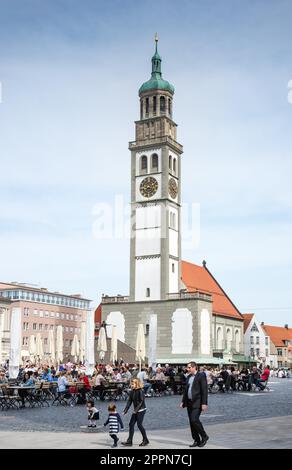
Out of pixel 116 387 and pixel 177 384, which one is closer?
pixel 116 387

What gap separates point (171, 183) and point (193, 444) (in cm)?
5598

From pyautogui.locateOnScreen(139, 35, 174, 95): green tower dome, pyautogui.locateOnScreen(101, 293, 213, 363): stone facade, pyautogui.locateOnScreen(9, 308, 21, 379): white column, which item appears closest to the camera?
pyautogui.locateOnScreen(9, 308, 21, 379): white column

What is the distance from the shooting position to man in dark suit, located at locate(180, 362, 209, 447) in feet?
39.4

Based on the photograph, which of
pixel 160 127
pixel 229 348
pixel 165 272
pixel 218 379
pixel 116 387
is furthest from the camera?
pixel 229 348

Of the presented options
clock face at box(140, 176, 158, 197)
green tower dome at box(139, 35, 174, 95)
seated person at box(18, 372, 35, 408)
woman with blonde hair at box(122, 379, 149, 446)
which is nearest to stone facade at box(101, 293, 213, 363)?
clock face at box(140, 176, 158, 197)

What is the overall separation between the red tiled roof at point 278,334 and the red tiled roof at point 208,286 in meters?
35.9

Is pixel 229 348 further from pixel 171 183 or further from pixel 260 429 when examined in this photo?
pixel 260 429

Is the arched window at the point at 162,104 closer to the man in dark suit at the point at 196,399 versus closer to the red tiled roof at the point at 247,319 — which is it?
the red tiled roof at the point at 247,319

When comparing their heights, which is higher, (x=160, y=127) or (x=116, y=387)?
(x=160, y=127)

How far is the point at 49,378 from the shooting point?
2970 cm

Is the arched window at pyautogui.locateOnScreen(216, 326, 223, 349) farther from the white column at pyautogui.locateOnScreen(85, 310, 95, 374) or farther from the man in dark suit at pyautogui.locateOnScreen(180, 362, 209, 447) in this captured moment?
the man in dark suit at pyautogui.locateOnScreen(180, 362, 209, 447)

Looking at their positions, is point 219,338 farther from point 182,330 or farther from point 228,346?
point 182,330
